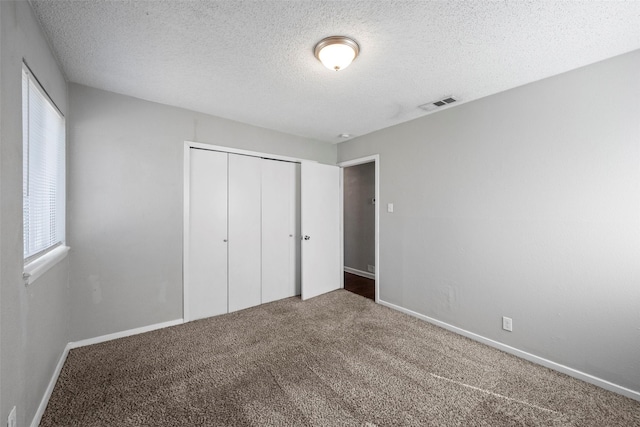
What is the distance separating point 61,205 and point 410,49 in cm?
314

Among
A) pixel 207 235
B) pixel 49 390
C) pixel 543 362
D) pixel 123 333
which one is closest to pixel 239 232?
pixel 207 235

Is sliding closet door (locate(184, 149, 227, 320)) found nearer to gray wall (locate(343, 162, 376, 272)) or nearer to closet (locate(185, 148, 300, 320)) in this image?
closet (locate(185, 148, 300, 320))

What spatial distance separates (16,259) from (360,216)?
465 cm

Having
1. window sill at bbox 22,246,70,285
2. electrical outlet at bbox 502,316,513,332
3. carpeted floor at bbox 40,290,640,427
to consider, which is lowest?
carpeted floor at bbox 40,290,640,427

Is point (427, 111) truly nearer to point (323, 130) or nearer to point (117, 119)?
point (323, 130)

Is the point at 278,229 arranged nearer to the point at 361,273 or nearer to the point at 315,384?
the point at 315,384

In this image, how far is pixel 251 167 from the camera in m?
3.46

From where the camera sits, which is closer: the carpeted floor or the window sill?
the window sill

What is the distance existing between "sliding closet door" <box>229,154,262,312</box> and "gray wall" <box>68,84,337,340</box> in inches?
22.7

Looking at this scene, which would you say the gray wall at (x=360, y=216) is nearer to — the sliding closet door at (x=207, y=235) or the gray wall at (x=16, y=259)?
the sliding closet door at (x=207, y=235)

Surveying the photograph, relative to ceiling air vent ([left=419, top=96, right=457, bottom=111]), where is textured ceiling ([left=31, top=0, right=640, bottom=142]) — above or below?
above

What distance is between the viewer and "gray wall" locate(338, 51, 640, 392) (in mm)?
1886

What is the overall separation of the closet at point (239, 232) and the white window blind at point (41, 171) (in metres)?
1.04

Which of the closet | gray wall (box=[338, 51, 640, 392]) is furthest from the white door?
gray wall (box=[338, 51, 640, 392])
